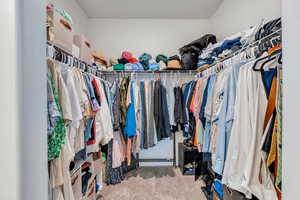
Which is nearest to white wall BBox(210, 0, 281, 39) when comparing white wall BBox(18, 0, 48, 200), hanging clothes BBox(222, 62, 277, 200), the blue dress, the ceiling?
the ceiling

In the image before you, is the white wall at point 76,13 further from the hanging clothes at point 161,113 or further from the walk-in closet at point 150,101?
the hanging clothes at point 161,113

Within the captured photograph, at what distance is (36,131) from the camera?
451mm

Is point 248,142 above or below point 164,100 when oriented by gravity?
below

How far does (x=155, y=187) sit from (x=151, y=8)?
2.65m

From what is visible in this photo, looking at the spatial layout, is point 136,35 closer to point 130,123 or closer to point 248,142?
point 130,123

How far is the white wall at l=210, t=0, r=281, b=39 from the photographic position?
5.11ft

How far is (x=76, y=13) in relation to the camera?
2.41m
